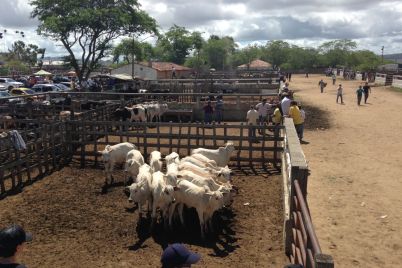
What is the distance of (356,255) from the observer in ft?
23.6

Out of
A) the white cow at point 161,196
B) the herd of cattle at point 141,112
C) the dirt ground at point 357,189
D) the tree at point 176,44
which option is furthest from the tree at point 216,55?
the white cow at point 161,196

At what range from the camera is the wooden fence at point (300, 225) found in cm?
411

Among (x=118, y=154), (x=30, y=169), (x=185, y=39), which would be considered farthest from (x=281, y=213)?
(x=185, y=39)

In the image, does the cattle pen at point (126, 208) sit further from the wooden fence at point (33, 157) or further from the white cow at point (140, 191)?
the white cow at point (140, 191)

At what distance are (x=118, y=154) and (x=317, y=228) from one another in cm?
580

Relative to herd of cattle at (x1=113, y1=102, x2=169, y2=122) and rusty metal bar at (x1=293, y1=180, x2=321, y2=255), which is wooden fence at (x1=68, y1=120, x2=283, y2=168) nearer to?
herd of cattle at (x1=113, y1=102, x2=169, y2=122)

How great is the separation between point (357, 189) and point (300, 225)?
5.68m

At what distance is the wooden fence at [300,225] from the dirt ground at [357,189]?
3.40 ft

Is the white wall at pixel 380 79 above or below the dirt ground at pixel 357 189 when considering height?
above

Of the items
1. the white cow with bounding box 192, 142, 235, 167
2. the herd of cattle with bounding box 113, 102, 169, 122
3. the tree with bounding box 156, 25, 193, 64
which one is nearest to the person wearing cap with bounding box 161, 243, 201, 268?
the white cow with bounding box 192, 142, 235, 167

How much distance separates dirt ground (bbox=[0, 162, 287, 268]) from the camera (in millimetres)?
7016

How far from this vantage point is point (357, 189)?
34.7 feet

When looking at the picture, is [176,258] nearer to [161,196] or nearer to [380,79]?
[161,196]

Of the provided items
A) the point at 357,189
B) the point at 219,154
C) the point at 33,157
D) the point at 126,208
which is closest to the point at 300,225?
the point at 126,208
